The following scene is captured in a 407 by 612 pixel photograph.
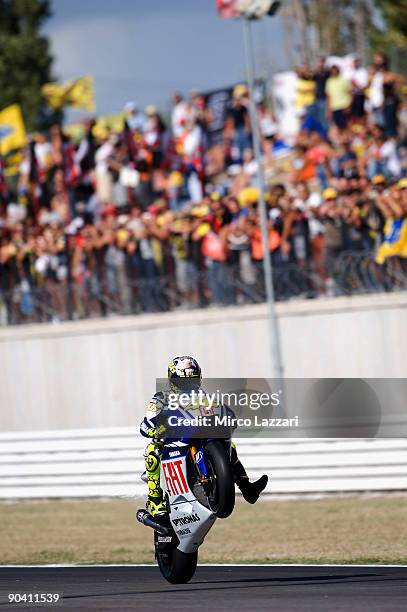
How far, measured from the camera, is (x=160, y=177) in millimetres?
23438

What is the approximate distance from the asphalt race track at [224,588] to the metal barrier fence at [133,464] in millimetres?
4717

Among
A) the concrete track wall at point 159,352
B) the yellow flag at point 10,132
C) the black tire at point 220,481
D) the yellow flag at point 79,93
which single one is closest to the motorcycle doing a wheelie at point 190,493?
the black tire at point 220,481

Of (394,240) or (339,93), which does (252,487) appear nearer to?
(394,240)

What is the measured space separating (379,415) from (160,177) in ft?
28.0

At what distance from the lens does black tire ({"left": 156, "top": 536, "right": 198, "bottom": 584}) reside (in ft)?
31.3

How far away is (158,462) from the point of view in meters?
9.70

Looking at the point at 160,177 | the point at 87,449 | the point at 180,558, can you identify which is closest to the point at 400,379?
the point at 87,449

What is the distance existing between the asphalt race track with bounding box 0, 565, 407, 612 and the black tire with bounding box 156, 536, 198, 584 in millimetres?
88

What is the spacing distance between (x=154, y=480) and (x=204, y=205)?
1148 cm

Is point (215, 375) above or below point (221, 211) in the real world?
below

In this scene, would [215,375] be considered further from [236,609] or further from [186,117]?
[236,609]

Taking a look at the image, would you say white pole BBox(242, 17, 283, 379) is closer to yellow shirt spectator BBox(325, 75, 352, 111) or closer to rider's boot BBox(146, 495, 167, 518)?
yellow shirt spectator BBox(325, 75, 352, 111)

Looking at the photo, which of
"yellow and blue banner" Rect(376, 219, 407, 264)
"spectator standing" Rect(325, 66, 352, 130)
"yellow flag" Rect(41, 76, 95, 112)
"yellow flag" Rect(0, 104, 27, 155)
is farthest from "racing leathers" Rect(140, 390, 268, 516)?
"yellow flag" Rect(41, 76, 95, 112)

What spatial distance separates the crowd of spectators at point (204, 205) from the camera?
19.2m
